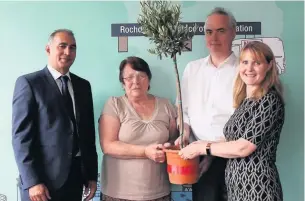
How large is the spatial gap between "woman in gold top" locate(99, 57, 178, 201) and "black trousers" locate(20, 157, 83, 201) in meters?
0.17

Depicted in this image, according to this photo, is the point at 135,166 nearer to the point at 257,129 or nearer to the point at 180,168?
Answer: the point at 180,168

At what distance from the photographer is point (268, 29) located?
2232 millimetres

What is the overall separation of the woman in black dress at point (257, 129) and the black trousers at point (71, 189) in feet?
2.56

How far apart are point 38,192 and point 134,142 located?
57 cm

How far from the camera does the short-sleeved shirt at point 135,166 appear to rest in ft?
6.39

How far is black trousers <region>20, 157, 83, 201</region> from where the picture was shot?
1784 mm

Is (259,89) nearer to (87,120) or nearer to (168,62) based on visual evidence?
(168,62)

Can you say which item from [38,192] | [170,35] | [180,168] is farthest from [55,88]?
[180,168]

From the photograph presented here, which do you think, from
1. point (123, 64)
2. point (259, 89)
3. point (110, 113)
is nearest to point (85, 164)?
point (110, 113)

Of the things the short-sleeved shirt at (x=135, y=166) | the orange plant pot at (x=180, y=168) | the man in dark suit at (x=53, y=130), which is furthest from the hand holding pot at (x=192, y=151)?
the man in dark suit at (x=53, y=130)

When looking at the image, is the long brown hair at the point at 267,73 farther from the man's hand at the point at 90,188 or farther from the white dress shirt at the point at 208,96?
the man's hand at the point at 90,188

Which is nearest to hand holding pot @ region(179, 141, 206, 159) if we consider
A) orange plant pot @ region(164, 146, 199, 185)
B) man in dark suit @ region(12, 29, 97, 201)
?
orange plant pot @ region(164, 146, 199, 185)

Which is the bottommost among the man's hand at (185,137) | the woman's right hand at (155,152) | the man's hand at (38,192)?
the man's hand at (38,192)

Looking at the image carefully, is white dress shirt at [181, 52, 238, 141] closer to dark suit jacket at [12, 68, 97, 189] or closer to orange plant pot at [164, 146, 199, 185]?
orange plant pot at [164, 146, 199, 185]
